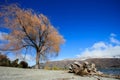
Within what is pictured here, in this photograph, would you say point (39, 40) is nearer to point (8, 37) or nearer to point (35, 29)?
point (35, 29)

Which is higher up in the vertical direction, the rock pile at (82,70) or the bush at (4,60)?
the bush at (4,60)

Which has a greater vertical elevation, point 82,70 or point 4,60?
point 4,60

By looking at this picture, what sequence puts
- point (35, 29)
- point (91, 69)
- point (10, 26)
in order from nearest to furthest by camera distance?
point (91, 69), point (10, 26), point (35, 29)

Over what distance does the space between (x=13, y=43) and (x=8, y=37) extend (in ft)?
3.67

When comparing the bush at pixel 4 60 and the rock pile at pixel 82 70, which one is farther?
the bush at pixel 4 60

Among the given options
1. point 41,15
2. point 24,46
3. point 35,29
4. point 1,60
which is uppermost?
point 41,15

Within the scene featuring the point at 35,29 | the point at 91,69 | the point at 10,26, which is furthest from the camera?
the point at 35,29

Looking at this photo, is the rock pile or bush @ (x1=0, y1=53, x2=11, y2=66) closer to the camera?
the rock pile

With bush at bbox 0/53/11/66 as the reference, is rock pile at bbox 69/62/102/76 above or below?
below

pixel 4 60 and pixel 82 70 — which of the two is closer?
pixel 82 70

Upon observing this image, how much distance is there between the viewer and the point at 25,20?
24.4 meters

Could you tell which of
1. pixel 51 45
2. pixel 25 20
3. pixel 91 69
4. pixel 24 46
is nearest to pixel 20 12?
pixel 25 20

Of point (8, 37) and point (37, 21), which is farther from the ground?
point (37, 21)

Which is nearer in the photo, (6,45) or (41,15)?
(6,45)
